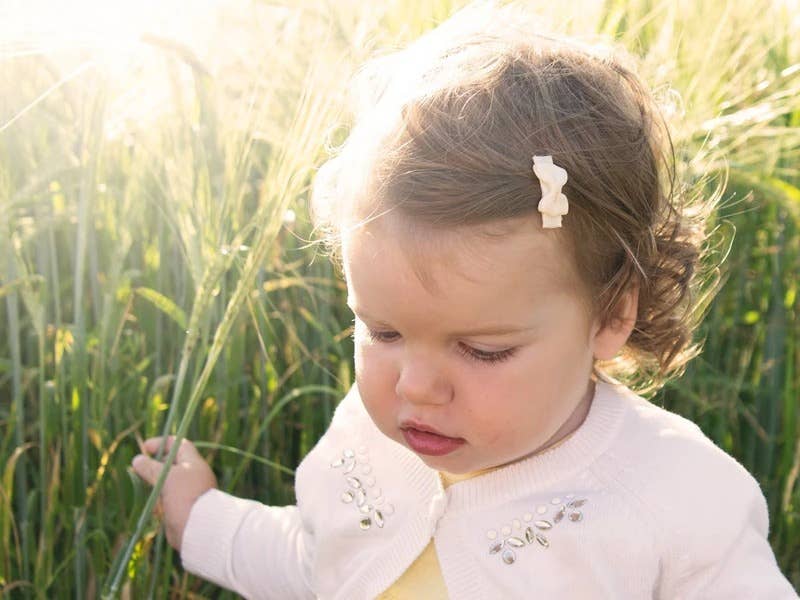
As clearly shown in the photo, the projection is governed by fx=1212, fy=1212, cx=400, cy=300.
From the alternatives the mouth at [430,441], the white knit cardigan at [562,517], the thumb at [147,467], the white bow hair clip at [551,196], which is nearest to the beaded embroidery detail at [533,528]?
the white knit cardigan at [562,517]

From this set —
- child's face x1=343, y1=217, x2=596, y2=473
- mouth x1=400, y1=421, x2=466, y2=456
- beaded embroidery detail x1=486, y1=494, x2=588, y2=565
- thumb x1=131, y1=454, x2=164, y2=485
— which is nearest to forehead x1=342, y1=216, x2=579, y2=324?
child's face x1=343, y1=217, x2=596, y2=473

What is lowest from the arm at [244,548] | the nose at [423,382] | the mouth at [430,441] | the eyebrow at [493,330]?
the arm at [244,548]

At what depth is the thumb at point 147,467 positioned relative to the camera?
1329 mm

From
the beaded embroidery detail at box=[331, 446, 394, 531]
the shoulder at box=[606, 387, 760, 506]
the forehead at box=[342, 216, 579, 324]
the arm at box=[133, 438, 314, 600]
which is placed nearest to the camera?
the forehead at box=[342, 216, 579, 324]

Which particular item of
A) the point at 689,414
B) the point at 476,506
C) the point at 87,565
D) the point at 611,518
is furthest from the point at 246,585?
the point at 689,414

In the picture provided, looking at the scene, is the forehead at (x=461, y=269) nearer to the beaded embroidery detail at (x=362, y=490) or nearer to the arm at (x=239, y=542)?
the beaded embroidery detail at (x=362, y=490)

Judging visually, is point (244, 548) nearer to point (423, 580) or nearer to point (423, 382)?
point (423, 580)

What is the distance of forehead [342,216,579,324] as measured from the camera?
994 millimetres

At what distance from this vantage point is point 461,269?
0.99m

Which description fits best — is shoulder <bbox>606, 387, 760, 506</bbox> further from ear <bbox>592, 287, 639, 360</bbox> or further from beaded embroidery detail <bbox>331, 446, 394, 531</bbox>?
beaded embroidery detail <bbox>331, 446, 394, 531</bbox>

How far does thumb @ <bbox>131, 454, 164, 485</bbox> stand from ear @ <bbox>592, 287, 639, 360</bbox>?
501 mm

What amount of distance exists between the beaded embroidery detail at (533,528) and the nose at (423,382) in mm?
193

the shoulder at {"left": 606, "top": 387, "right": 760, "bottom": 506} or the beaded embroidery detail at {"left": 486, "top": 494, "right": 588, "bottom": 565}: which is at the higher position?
the shoulder at {"left": 606, "top": 387, "right": 760, "bottom": 506}

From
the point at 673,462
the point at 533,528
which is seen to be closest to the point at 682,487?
the point at 673,462
